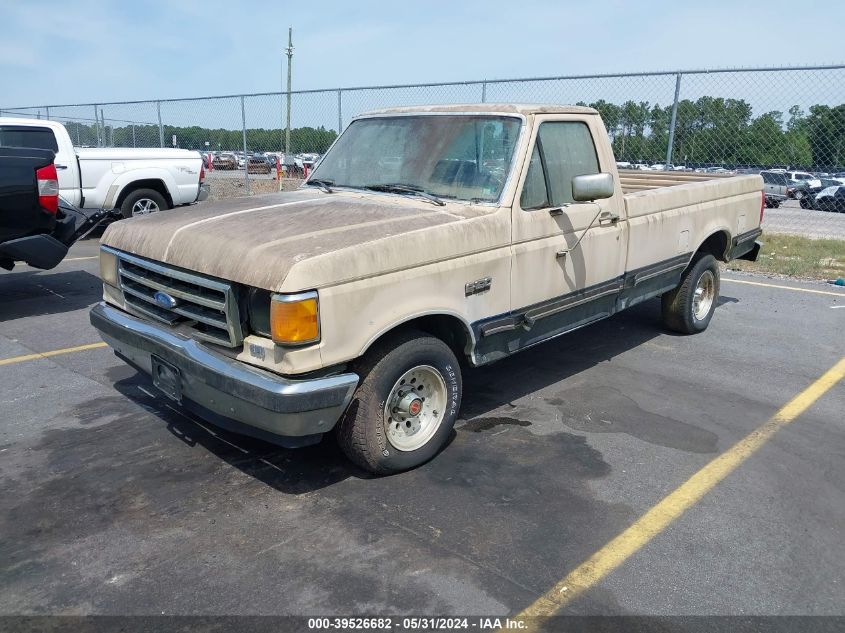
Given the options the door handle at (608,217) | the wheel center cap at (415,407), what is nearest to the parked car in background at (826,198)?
the door handle at (608,217)

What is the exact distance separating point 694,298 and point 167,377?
16.1 feet

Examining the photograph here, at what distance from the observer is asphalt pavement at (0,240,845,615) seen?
3.02 metres

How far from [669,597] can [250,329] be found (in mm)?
2300

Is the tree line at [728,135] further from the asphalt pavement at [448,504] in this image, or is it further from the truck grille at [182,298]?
the truck grille at [182,298]

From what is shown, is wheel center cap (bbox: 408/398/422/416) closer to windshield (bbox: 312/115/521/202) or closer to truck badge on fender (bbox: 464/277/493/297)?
truck badge on fender (bbox: 464/277/493/297)

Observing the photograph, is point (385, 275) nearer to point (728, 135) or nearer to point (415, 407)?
point (415, 407)

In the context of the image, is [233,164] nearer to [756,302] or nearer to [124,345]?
[756,302]

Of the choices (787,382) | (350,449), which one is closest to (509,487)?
(350,449)

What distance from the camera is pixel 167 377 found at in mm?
3896

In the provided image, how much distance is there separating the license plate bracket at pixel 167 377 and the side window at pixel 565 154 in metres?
2.58

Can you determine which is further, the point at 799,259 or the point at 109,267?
the point at 799,259

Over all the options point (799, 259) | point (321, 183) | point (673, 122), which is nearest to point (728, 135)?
point (673, 122)

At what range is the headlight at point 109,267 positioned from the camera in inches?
174

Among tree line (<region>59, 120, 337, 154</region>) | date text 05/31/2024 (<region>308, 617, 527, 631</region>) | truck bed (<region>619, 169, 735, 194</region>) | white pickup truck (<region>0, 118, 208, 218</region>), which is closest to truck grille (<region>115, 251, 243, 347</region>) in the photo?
date text 05/31/2024 (<region>308, 617, 527, 631</region>)
